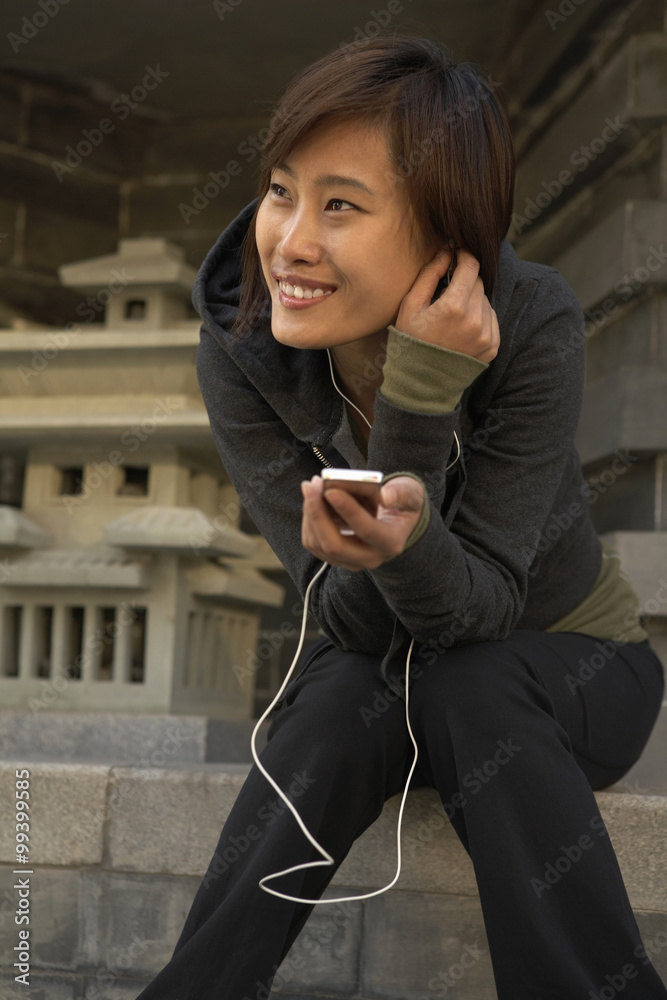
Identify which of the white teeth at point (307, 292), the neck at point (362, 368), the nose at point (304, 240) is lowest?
the neck at point (362, 368)

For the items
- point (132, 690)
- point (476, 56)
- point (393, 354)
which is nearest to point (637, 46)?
point (476, 56)

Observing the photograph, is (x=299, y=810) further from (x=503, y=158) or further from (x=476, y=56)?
(x=476, y=56)

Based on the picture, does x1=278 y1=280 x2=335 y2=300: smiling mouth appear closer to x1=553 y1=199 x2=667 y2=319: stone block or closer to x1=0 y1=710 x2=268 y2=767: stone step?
x1=0 y1=710 x2=268 y2=767: stone step

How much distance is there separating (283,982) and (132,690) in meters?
0.94

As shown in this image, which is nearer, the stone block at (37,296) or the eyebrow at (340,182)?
the eyebrow at (340,182)

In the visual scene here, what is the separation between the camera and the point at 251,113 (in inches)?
127

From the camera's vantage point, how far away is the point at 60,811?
1594mm

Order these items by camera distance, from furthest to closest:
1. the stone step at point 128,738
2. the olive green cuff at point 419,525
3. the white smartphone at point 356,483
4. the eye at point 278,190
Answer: the stone step at point 128,738
the eye at point 278,190
the olive green cuff at point 419,525
the white smartphone at point 356,483

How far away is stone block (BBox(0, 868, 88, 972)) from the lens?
1539 millimetres

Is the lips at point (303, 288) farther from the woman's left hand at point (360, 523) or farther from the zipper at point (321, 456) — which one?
the woman's left hand at point (360, 523)

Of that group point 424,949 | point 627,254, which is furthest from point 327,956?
point 627,254

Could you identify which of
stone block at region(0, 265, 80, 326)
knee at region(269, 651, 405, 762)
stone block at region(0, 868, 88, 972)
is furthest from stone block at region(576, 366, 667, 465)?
stone block at region(0, 265, 80, 326)

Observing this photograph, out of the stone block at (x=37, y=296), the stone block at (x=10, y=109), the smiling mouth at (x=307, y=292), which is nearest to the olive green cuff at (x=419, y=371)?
the smiling mouth at (x=307, y=292)

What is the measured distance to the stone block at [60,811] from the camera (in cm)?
158
